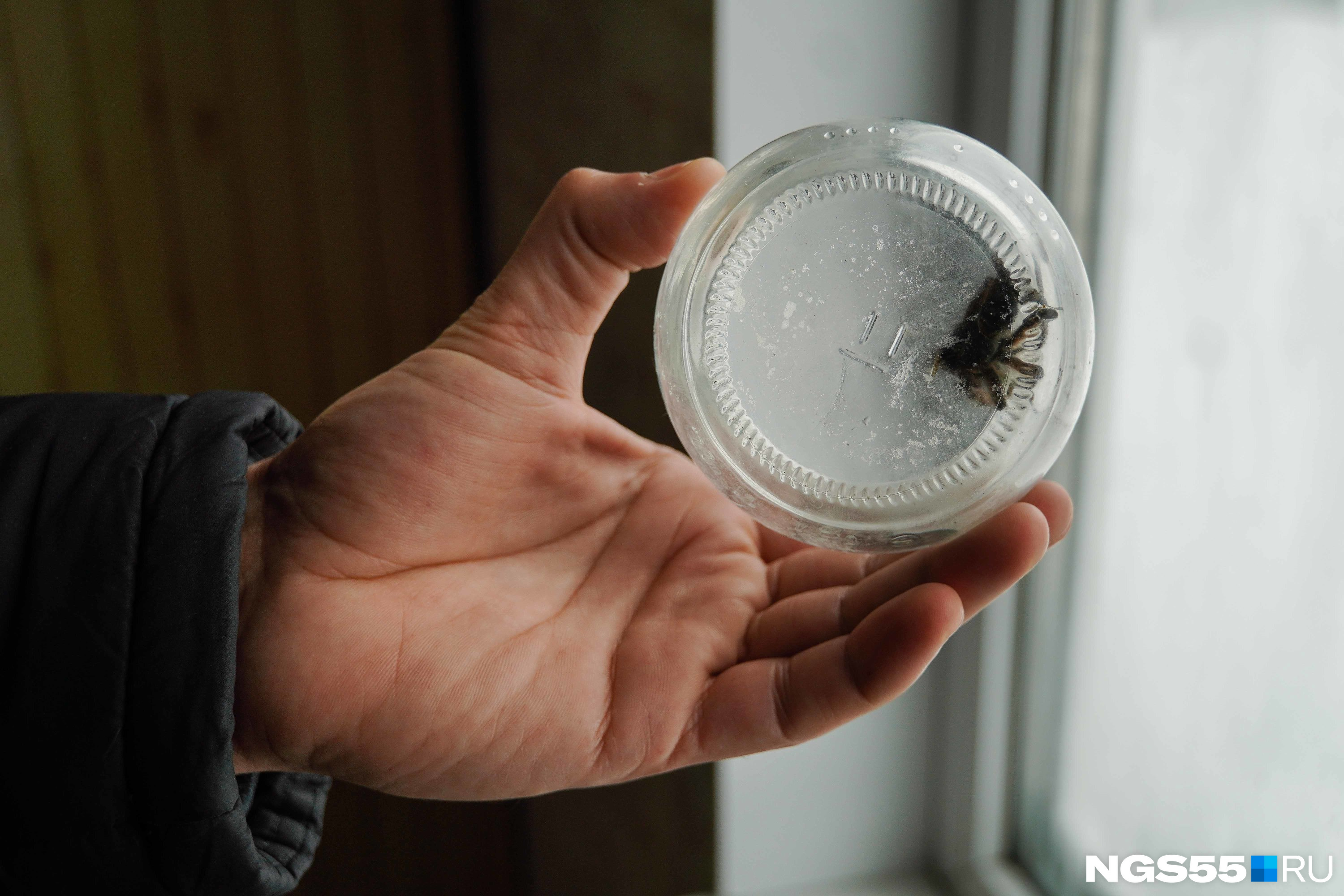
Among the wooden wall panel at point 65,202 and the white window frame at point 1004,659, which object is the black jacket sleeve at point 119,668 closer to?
the white window frame at point 1004,659

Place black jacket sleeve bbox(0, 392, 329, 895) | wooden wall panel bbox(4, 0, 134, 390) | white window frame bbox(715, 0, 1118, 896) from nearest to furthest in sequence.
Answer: black jacket sleeve bbox(0, 392, 329, 895) < white window frame bbox(715, 0, 1118, 896) < wooden wall panel bbox(4, 0, 134, 390)

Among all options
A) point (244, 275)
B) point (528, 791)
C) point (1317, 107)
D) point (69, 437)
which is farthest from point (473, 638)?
point (244, 275)

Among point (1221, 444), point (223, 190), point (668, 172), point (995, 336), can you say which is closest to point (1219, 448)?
point (1221, 444)

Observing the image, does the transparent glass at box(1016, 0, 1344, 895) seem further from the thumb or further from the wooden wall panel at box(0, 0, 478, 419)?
the wooden wall panel at box(0, 0, 478, 419)

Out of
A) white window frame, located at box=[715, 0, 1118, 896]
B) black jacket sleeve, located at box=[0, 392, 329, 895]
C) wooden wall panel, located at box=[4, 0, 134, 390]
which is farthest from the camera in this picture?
wooden wall panel, located at box=[4, 0, 134, 390]

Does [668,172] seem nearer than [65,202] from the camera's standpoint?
Yes

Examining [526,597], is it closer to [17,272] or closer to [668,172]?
[668,172]

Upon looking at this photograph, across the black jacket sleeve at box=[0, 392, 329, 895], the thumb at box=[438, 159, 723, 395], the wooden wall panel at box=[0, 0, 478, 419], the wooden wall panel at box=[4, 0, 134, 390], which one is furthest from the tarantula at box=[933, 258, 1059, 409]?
the wooden wall panel at box=[4, 0, 134, 390]
